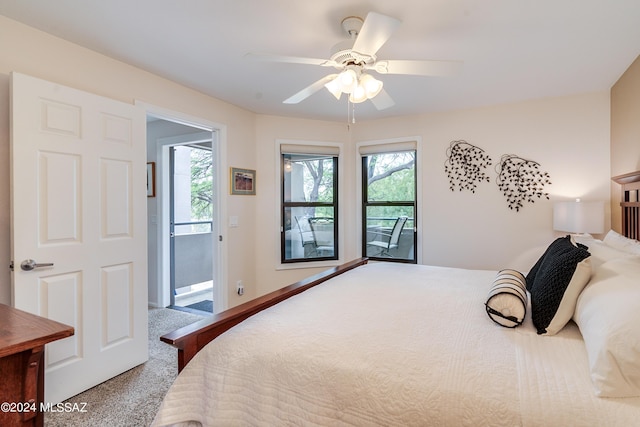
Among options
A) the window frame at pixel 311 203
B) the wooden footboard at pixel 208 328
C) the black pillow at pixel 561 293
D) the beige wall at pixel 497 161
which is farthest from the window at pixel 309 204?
the black pillow at pixel 561 293

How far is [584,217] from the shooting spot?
2.63 metres

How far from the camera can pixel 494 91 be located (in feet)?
9.86

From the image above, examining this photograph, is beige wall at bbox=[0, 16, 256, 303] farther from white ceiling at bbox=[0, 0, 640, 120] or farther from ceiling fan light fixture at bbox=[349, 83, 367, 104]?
ceiling fan light fixture at bbox=[349, 83, 367, 104]

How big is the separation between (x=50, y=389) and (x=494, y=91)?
4080mm

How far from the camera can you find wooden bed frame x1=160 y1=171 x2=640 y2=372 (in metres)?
1.33

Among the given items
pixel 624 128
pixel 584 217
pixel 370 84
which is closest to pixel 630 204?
pixel 584 217

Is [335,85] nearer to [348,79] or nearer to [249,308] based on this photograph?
[348,79]

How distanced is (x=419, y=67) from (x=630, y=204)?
76.8 inches

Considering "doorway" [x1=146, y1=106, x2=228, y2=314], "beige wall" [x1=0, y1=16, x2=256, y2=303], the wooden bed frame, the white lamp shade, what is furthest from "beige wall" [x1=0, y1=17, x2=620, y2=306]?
the white lamp shade

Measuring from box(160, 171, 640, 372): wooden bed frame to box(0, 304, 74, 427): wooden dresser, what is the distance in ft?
Answer: 1.21

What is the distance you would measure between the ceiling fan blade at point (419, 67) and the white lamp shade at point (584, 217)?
1803 millimetres

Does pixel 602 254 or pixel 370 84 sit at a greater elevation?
pixel 370 84

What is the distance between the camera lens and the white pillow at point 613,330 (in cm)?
90

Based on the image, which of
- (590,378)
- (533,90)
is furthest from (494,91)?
(590,378)
